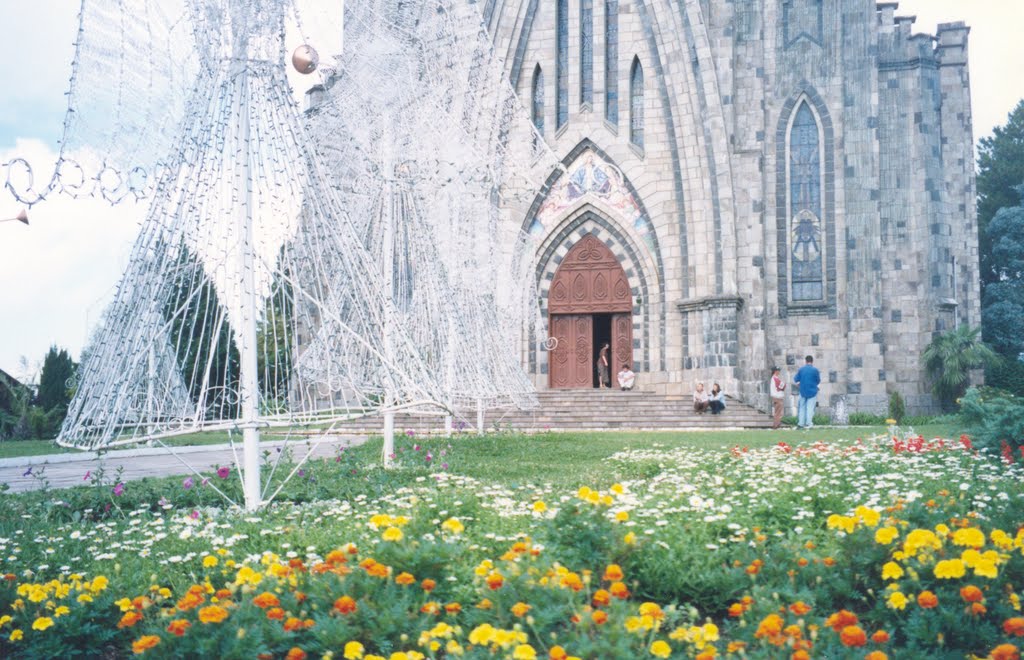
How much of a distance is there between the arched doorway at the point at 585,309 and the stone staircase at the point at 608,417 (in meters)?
2.35

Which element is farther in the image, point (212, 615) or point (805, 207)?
point (805, 207)

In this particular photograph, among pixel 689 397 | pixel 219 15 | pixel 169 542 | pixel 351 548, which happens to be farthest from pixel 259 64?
pixel 689 397

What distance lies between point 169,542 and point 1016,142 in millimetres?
46682

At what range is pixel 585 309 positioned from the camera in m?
27.2

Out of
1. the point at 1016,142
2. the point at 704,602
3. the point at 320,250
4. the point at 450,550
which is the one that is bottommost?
the point at 704,602

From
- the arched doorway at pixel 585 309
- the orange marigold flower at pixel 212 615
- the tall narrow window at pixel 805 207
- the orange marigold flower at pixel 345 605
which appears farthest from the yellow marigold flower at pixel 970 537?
the arched doorway at pixel 585 309

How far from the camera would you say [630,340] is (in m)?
26.7

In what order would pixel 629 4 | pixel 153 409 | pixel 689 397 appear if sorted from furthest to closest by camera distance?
pixel 629 4 → pixel 689 397 → pixel 153 409

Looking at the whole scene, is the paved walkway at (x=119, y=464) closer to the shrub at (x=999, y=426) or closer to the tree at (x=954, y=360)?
the shrub at (x=999, y=426)

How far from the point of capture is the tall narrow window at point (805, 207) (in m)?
25.3

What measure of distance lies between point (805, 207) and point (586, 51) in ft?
26.4

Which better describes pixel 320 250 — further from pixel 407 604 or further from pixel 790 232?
pixel 790 232

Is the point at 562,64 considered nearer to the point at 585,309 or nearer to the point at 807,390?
the point at 585,309

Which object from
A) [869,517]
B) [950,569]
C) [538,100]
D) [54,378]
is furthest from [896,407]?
[54,378]
